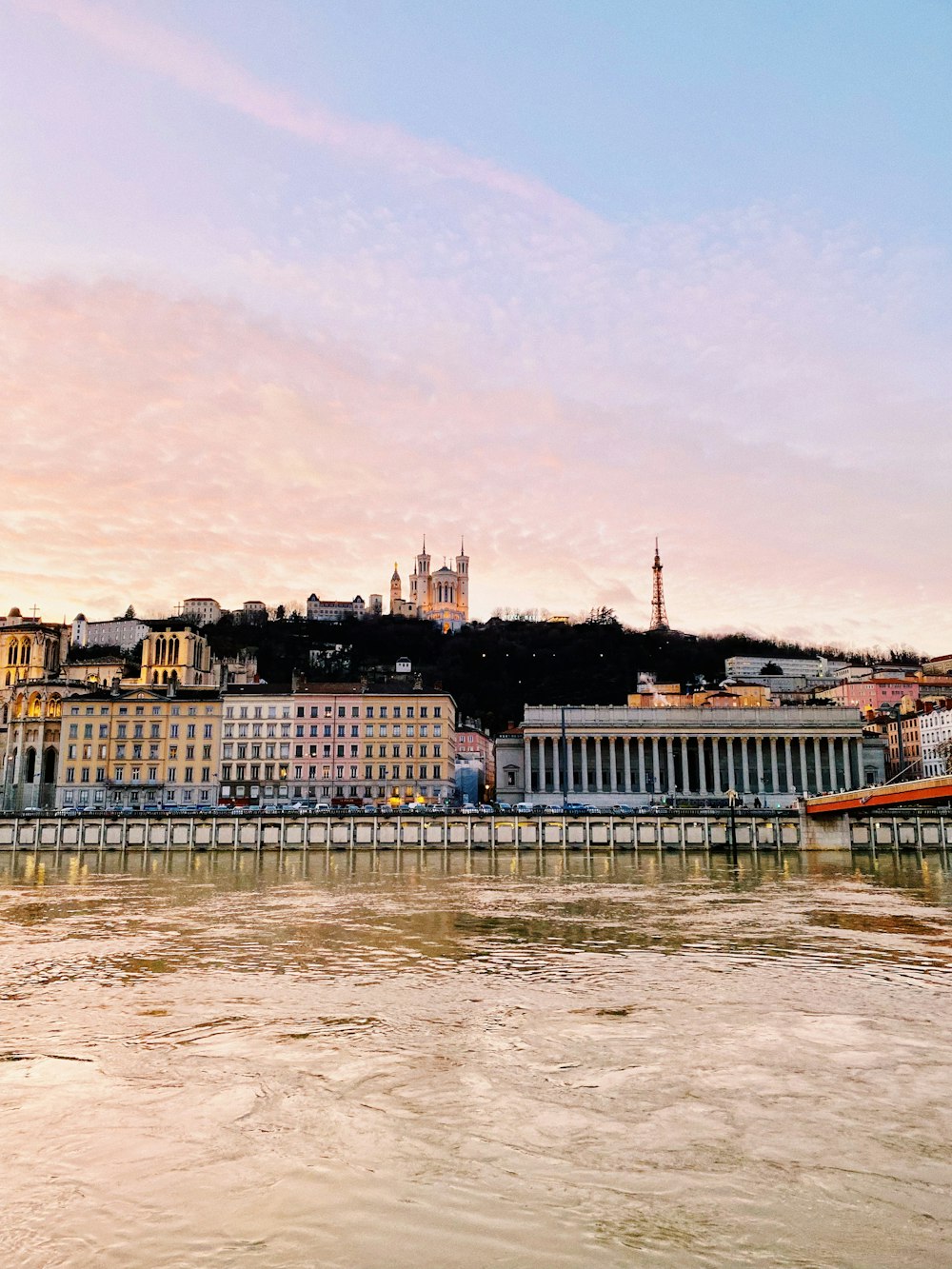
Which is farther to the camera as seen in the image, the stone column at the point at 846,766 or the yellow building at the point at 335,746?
the stone column at the point at 846,766

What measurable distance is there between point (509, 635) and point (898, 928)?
165 metres

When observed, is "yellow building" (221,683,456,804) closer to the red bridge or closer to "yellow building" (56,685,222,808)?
"yellow building" (56,685,222,808)

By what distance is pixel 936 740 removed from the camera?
140m

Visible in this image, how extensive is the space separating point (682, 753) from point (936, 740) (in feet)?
146

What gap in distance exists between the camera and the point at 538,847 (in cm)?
7425

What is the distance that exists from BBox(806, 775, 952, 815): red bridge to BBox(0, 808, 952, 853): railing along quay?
3.05m

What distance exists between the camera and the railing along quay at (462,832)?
73938mm

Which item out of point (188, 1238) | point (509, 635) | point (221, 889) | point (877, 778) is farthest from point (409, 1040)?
point (509, 635)

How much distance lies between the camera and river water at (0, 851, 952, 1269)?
29.0 feet

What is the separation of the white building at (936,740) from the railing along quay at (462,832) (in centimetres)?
6477

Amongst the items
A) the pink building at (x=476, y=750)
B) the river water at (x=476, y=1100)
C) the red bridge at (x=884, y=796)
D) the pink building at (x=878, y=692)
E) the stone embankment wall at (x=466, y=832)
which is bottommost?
the stone embankment wall at (x=466, y=832)

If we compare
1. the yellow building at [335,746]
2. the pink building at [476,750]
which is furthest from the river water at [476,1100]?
A: the pink building at [476,750]

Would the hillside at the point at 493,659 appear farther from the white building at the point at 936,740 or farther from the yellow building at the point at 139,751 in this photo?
the yellow building at the point at 139,751

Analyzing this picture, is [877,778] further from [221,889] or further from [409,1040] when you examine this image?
[409,1040]
